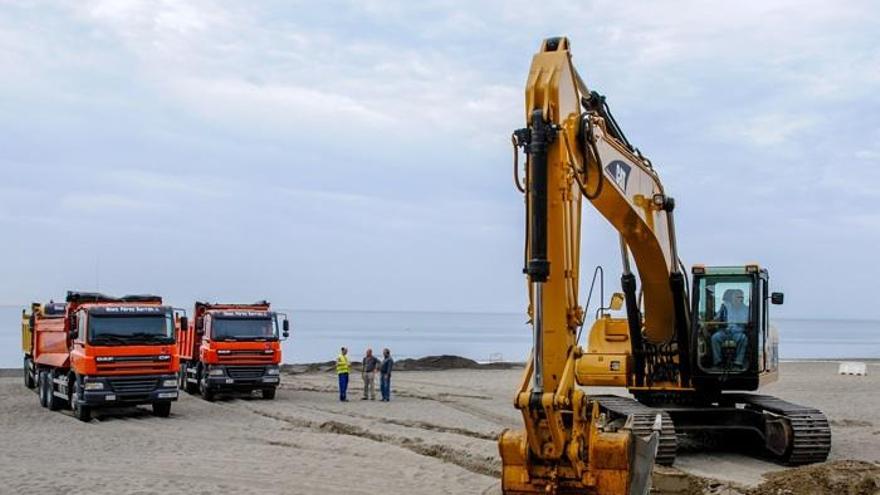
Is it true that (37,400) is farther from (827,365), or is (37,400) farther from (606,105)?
(827,365)

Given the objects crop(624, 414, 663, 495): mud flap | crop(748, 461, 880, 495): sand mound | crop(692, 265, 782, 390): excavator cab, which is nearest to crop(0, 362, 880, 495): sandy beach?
crop(748, 461, 880, 495): sand mound

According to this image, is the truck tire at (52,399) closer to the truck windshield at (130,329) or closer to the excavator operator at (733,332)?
the truck windshield at (130,329)

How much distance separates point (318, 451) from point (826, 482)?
8.33 metres

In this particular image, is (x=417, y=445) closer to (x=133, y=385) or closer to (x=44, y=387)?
(x=133, y=385)

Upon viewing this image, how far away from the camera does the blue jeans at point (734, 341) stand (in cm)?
1683

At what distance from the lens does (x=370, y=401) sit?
29.3 meters

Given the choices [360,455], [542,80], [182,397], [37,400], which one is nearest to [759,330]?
[360,455]

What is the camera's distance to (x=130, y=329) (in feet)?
77.4

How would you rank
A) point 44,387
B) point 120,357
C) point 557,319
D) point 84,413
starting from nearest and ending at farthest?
1. point 557,319
2. point 120,357
3. point 84,413
4. point 44,387

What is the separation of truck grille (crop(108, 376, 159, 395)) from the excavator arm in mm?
15507

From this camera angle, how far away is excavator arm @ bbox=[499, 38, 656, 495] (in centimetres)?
916

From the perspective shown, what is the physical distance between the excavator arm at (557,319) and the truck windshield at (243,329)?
66.4ft

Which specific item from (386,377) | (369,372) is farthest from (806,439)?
(369,372)

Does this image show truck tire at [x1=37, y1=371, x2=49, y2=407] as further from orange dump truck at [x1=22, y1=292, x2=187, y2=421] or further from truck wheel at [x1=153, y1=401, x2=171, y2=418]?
truck wheel at [x1=153, y1=401, x2=171, y2=418]
